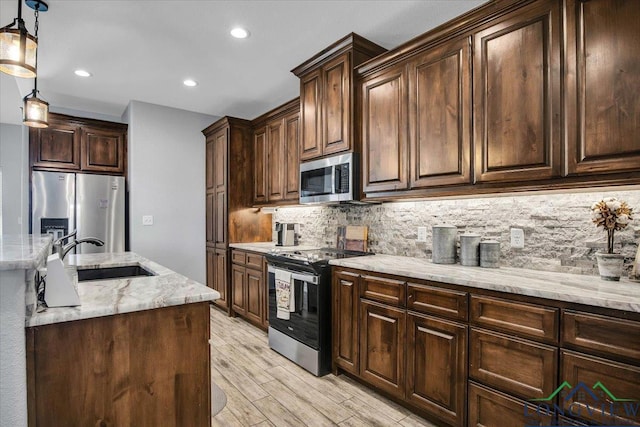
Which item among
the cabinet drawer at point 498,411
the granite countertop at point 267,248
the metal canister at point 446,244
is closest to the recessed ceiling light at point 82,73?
the granite countertop at point 267,248

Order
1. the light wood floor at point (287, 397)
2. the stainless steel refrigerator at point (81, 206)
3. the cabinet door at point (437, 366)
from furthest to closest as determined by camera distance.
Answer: the stainless steel refrigerator at point (81, 206) → the light wood floor at point (287, 397) → the cabinet door at point (437, 366)

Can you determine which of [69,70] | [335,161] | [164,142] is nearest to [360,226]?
[335,161]

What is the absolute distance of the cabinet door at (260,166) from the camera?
13.7 feet

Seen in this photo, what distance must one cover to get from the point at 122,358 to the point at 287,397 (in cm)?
146

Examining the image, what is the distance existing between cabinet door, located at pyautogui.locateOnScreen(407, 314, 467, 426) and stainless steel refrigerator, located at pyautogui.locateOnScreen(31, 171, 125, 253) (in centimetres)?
381

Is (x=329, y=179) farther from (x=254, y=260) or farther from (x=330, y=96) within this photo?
(x=254, y=260)

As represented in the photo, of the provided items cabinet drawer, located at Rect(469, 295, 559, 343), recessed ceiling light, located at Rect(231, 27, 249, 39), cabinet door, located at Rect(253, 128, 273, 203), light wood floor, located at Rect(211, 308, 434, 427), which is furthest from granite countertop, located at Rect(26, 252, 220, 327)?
cabinet door, located at Rect(253, 128, 273, 203)

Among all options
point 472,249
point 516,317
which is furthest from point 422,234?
point 516,317

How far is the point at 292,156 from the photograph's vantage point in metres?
3.73

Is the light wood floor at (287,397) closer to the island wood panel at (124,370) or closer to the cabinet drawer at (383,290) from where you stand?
the cabinet drawer at (383,290)

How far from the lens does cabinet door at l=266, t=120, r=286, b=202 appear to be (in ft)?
12.7

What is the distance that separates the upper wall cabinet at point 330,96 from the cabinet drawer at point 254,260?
3.90ft

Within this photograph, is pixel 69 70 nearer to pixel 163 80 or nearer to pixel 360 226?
pixel 163 80

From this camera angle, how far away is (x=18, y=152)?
12.0 ft
